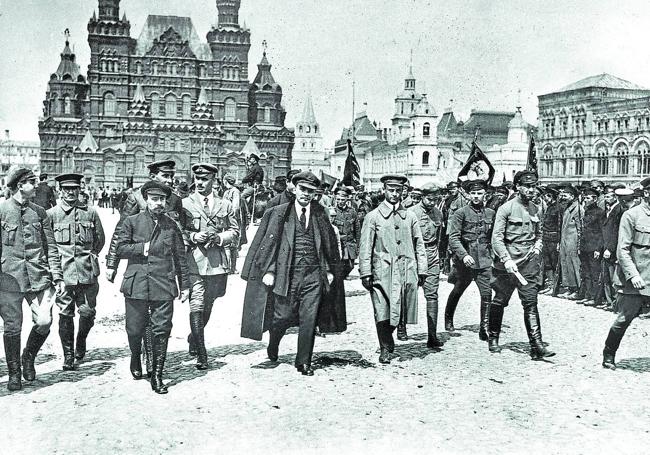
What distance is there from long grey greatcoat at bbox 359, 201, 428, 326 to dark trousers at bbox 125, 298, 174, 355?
6.81 ft

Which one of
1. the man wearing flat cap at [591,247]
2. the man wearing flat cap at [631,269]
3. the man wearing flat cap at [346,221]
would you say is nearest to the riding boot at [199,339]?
the man wearing flat cap at [631,269]

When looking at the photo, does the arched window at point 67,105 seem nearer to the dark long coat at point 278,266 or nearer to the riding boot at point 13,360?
the dark long coat at point 278,266

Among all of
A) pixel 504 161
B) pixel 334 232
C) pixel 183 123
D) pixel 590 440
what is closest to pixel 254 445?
pixel 590 440

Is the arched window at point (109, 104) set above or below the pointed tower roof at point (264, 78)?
below

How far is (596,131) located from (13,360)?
53.0m

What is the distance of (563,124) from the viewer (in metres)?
58.1

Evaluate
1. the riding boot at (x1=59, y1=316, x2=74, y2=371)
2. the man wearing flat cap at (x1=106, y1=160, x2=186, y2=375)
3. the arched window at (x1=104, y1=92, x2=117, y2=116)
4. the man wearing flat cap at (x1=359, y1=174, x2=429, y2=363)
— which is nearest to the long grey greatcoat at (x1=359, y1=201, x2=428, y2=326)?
the man wearing flat cap at (x1=359, y1=174, x2=429, y2=363)

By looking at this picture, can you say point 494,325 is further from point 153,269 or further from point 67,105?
point 67,105

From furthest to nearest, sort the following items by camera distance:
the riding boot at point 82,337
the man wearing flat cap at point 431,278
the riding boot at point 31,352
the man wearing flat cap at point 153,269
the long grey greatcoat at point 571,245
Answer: the long grey greatcoat at point 571,245
the man wearing flat cap at point 431,278
the riding boot at point 82,337
the riding boot at point 31,352
the man wearing flat cap at point 153,269

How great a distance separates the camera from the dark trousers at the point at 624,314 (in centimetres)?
727

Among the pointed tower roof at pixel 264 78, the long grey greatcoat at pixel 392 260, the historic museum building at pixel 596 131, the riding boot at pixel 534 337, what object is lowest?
the riding boot at pixel 534 337

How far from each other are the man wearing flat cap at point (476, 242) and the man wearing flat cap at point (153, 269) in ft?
11.8

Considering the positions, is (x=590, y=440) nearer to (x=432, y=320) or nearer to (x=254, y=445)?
(x=254, y=445)

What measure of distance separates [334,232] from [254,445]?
2.89m
